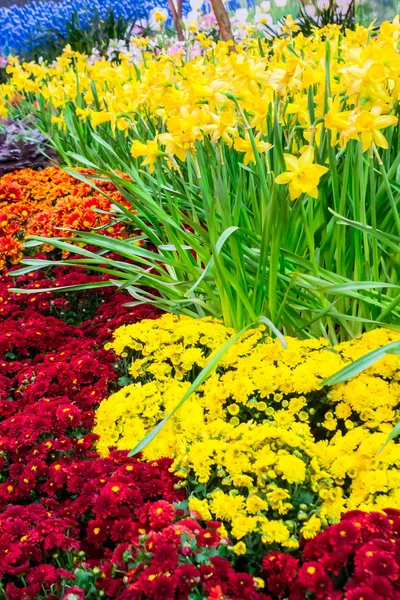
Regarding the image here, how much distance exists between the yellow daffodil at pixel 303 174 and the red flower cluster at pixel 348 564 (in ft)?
2.35

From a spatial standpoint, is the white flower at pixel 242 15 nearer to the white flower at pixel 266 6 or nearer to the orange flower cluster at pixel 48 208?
the white flower at pixel 266 6

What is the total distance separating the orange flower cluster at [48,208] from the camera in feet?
10.3

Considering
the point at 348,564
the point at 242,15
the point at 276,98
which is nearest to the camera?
the point at 348,564

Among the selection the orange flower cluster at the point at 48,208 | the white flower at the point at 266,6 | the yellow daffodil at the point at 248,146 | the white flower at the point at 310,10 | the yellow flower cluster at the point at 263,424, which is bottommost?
the yellow flower cluster at the point at 263,424

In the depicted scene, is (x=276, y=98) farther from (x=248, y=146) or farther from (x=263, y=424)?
(x=263, y=424)

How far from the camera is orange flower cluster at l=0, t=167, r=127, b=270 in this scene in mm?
3137

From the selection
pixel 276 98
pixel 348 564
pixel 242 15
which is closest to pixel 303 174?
pixel 276 98

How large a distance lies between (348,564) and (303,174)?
0.84m

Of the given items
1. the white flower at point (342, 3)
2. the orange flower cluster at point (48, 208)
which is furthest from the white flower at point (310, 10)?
the orange flower cluster at point (48, 208)

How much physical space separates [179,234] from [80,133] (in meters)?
2.07

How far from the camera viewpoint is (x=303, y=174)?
1478 millimetres

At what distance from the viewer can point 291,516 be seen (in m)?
1.41

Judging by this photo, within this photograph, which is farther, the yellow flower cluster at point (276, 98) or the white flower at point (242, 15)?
the white flower at point (242, 15)

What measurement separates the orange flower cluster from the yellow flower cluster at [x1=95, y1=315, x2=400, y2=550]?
99 cm
